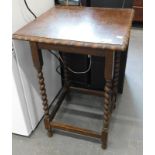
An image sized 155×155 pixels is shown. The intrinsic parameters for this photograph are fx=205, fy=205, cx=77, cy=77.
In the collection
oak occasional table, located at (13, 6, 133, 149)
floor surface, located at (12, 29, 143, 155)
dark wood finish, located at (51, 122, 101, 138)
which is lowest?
floor surface, located at (12, 29, 143, 155)

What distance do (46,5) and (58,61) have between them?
469 millimetres

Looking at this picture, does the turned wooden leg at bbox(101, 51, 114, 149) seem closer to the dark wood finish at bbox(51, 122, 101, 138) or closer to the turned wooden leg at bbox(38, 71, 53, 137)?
the dark wood finish at bbox(51, 122, 101, 138)

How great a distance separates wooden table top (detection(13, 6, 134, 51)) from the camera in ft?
3.12

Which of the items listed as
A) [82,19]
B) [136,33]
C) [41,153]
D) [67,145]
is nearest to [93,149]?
[67,145]

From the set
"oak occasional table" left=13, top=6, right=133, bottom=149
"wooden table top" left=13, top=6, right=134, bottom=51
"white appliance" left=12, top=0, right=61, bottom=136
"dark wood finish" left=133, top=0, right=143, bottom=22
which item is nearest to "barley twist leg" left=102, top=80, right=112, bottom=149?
"oak occasional table" left=13, top=6, right=133, bottom=149

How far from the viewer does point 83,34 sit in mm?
1015

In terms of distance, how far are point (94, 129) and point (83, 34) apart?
77 centimetres

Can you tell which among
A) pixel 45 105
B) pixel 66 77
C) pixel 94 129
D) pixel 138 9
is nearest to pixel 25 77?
pixel 45 105

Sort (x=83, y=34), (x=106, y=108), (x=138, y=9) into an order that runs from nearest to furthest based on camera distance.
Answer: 1. (x=83, y=34)
2. (x=106, y=108)
3. (x=138, y=9)

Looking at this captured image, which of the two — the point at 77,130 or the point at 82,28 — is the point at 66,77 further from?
the point at 82,28

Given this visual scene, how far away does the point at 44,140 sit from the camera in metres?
1.43

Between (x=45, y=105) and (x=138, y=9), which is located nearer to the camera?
(x=45, y=105)

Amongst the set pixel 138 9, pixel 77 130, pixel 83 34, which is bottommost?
pixel 77 130

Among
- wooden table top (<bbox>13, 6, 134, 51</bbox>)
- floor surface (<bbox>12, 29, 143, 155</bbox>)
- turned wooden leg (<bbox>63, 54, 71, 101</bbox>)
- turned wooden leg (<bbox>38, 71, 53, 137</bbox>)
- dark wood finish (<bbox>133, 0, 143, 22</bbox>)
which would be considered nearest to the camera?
wooden table top (<bbox>13, 6, 134, 51</bbox>)
